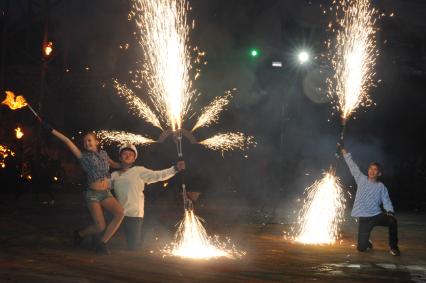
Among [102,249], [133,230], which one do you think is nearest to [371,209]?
[133,230]

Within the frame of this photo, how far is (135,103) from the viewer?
79.8 feet

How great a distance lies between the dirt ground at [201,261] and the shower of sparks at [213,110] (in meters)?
11.5

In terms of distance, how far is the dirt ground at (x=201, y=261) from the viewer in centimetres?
809

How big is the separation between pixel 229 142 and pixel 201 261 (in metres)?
19.7

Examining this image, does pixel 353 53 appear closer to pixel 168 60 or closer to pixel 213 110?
pixel 168 60

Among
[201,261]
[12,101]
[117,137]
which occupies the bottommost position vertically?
[201,261]

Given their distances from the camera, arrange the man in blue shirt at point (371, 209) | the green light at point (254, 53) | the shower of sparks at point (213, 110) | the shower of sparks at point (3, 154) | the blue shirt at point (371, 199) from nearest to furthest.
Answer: the man in blue shirt at point (371, 209)
the blue shirt at point (371, 199)
the shower of sparks at point (3, 154)
the green light at point (254, 53)
the shower of sparks at point (213, 110)

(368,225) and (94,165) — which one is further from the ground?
(94,165)

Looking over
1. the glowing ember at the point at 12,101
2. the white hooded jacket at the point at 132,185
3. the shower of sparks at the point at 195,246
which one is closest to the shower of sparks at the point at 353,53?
the shower of sparks at the point at 195,246

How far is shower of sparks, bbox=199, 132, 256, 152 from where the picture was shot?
26.6 meters

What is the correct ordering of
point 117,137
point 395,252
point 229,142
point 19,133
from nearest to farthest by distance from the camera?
point 395,252 → point 19,133 → point 117,137 → point 229,142

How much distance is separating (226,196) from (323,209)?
1073 cm

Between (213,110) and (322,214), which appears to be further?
(213,110)

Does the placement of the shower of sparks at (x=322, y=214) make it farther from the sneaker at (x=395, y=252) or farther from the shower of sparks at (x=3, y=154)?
the shower of sparks at (x=3, y=154)
